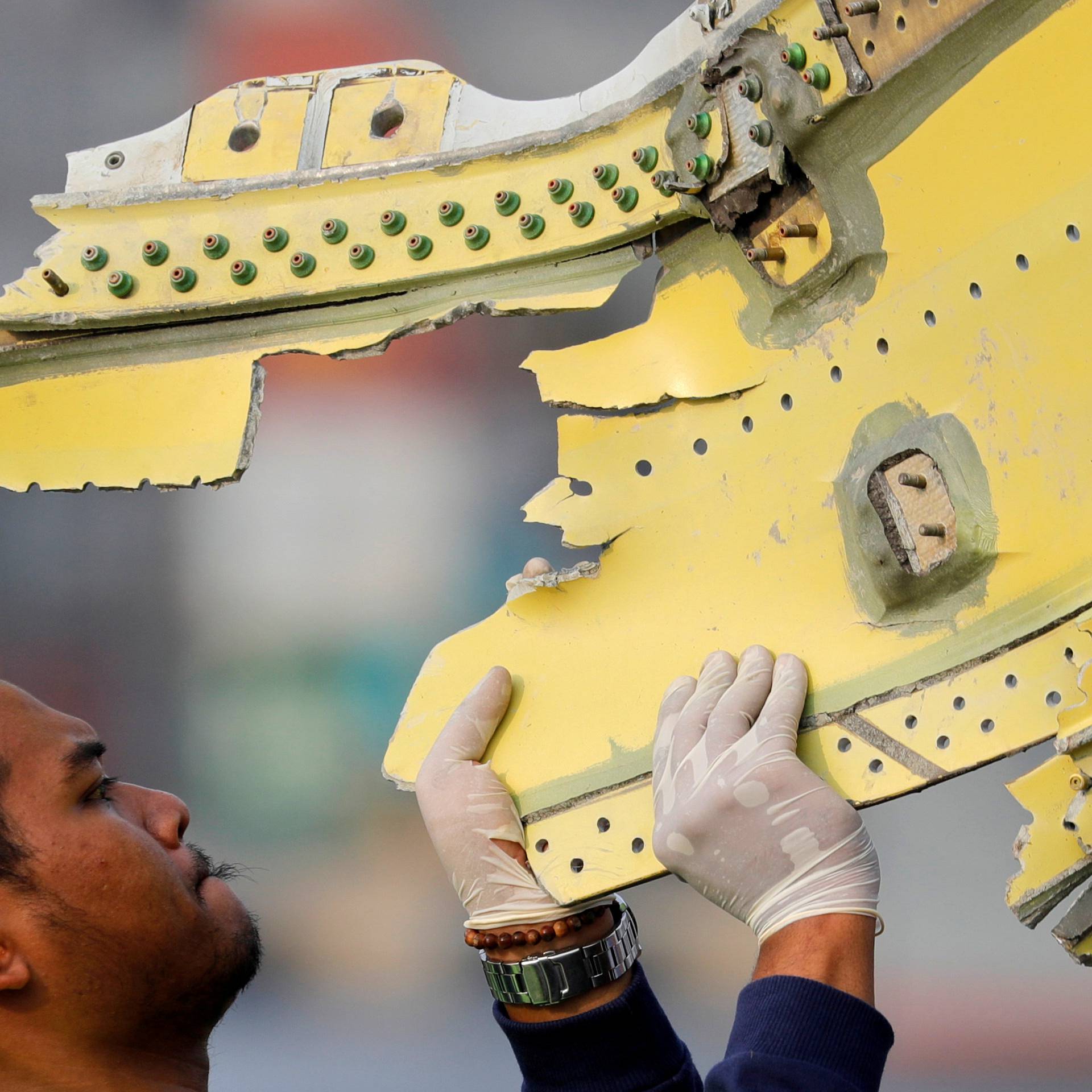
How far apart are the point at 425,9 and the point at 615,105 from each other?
1.89 m

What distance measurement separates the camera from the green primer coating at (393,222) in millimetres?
1622

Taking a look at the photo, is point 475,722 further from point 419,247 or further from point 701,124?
point 701,124

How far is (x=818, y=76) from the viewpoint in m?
1.27

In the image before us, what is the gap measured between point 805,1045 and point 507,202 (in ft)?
3.43

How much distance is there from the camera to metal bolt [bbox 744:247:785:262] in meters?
1.41

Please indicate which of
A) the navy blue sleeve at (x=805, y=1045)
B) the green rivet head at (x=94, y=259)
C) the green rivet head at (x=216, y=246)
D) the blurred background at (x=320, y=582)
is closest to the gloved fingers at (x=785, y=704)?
the navy blue sleeve at (x=805, y=1045)

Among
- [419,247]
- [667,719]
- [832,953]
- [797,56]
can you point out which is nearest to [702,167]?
[797,56]

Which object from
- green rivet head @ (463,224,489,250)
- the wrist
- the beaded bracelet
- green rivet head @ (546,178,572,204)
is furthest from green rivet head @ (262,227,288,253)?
the wrist

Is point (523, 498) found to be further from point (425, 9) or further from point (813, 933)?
point (813, 933)

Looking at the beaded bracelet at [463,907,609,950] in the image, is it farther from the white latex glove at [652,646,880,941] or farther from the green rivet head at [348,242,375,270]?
the green rivet head at [348,242,375,270]

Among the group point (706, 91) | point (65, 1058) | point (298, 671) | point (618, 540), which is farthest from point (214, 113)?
point (298, 671)

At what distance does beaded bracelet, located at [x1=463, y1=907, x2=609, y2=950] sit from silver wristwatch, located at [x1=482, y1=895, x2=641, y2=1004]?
3cm

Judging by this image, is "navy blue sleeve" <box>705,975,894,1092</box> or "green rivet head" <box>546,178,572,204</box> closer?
"navy blue sleeve" <box>705,975,894,1092</box>

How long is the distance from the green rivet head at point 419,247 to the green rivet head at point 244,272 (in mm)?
214
